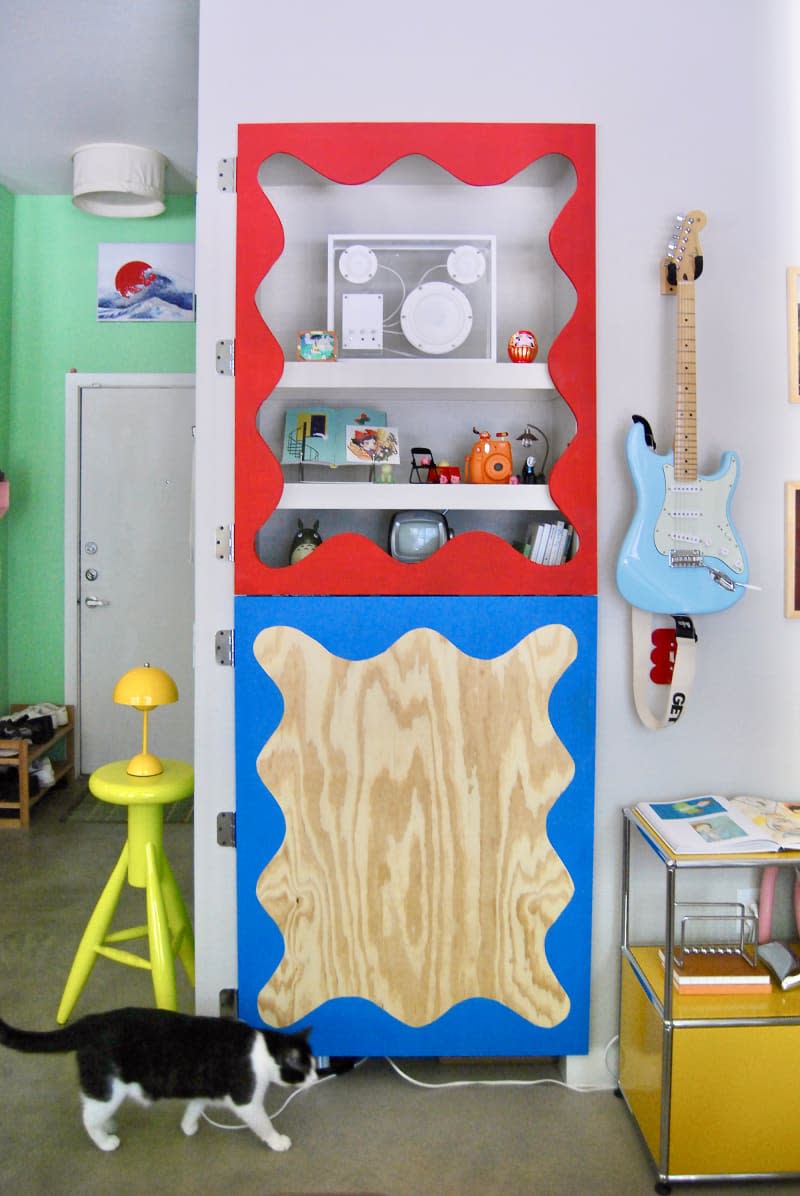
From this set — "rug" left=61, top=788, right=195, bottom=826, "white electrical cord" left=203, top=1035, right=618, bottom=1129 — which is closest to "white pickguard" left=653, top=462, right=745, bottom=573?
"white electrical cord" left=203, top=1035, right=618, bottom=1129

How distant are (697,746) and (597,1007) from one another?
0.64m

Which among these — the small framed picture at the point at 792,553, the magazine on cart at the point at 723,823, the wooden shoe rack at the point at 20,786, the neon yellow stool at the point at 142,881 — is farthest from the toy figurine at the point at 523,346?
the wooden shoe rack at the point at 20,786

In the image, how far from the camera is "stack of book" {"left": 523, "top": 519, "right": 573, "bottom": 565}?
218 cm

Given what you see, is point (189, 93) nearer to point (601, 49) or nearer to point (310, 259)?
point (310, 259)

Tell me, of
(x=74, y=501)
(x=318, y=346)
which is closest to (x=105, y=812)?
(x=74, y=501)

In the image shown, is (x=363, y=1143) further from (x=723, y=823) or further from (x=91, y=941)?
(x=723, y=823)

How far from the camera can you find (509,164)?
82.7 inches

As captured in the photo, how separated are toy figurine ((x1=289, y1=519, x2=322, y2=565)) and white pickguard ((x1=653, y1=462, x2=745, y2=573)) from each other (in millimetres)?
748

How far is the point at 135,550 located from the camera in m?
4.66

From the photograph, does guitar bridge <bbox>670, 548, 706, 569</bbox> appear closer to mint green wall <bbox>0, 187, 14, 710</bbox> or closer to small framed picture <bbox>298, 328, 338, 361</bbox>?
small framed picture <bbox>298, 328, 338, 361</bbox>

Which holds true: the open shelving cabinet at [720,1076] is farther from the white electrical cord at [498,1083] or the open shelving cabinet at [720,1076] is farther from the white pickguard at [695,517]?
the white pickguard at [695,517]

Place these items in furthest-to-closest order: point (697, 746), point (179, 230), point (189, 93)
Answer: point (179, 230) < point (189, 93) < point (697, 746)

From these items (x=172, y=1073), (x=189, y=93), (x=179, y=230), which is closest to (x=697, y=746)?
(x=172, y=1073)

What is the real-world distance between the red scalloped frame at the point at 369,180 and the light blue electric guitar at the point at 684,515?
0.10 metres
